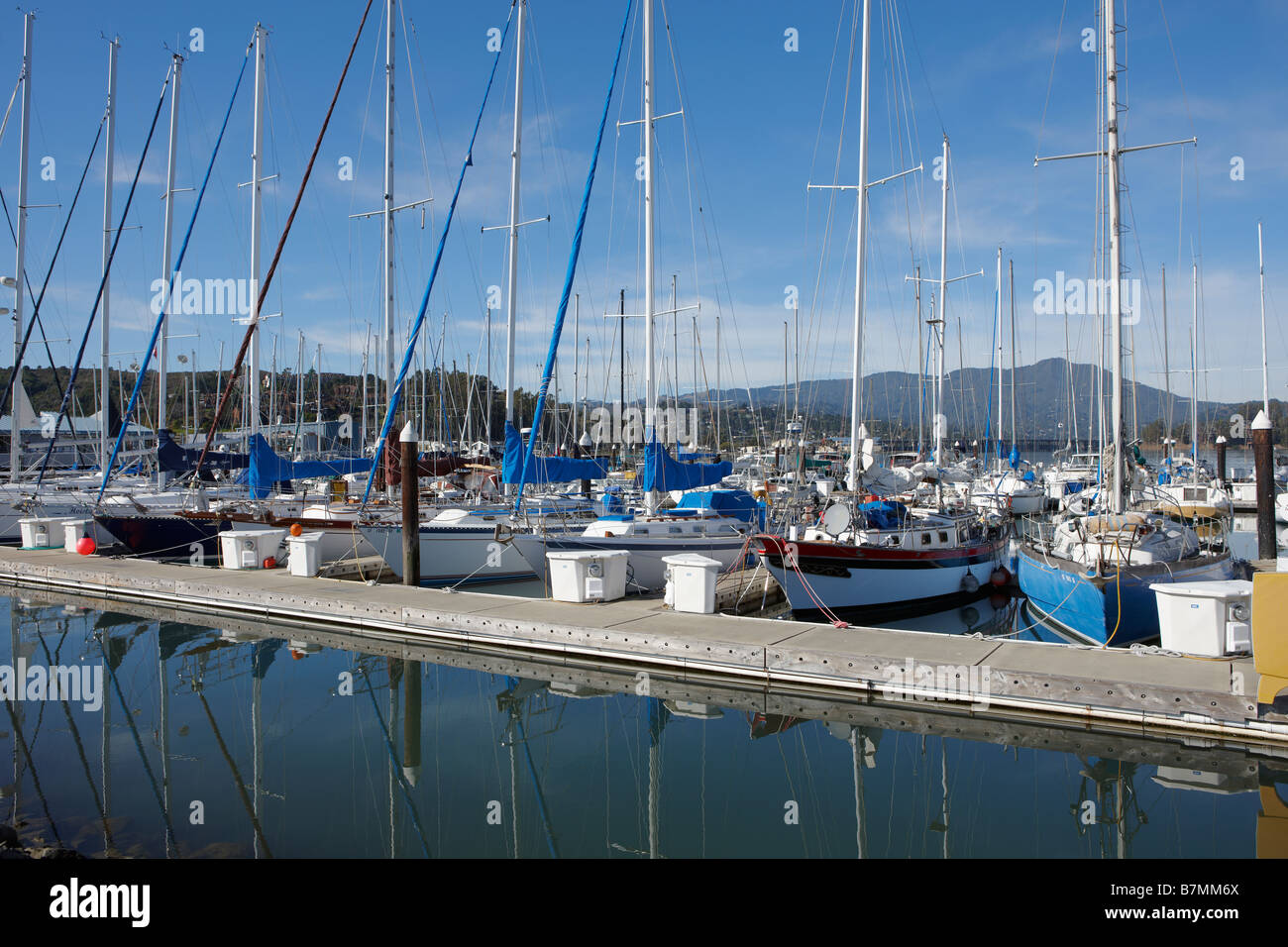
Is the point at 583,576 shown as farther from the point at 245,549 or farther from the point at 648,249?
the point at 245,549

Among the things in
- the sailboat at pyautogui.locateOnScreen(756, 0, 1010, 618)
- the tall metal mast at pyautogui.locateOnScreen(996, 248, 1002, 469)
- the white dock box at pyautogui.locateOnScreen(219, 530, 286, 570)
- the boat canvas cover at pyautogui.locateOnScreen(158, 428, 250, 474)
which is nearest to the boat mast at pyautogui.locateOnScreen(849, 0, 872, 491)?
the sailboat at pyautogui.locateOnScreen(756, 0, 1010, 618)

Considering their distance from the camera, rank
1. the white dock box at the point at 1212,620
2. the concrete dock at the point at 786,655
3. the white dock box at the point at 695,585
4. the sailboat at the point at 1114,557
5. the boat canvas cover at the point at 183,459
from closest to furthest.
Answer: the concrete dock at the point at 786,655, the white dock box at the point at 1212,620, the sailboat at the point at 1114,557, the white dock box at the point at 695,585, the boat canvas cover at the point at 183,459

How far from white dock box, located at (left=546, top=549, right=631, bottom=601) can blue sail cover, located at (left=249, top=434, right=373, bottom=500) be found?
1293 centimetres

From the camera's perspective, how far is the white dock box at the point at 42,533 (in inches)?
979

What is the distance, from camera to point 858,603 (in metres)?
17.8

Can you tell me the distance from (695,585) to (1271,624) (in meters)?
8.54

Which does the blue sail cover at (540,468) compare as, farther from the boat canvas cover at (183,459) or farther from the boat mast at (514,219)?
the boat canvas cover at (183,459)

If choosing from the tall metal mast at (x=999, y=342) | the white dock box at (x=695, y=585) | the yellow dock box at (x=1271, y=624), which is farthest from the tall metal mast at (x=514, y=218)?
the tall metal mast at (x=999, y=342)

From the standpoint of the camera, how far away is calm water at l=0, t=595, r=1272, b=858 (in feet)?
26.0

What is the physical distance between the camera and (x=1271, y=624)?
8.07m

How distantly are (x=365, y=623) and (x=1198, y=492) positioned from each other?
133 ft

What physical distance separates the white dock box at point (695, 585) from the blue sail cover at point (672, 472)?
18.7 ft

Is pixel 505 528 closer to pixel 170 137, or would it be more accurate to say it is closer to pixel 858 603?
pixel 858 603
